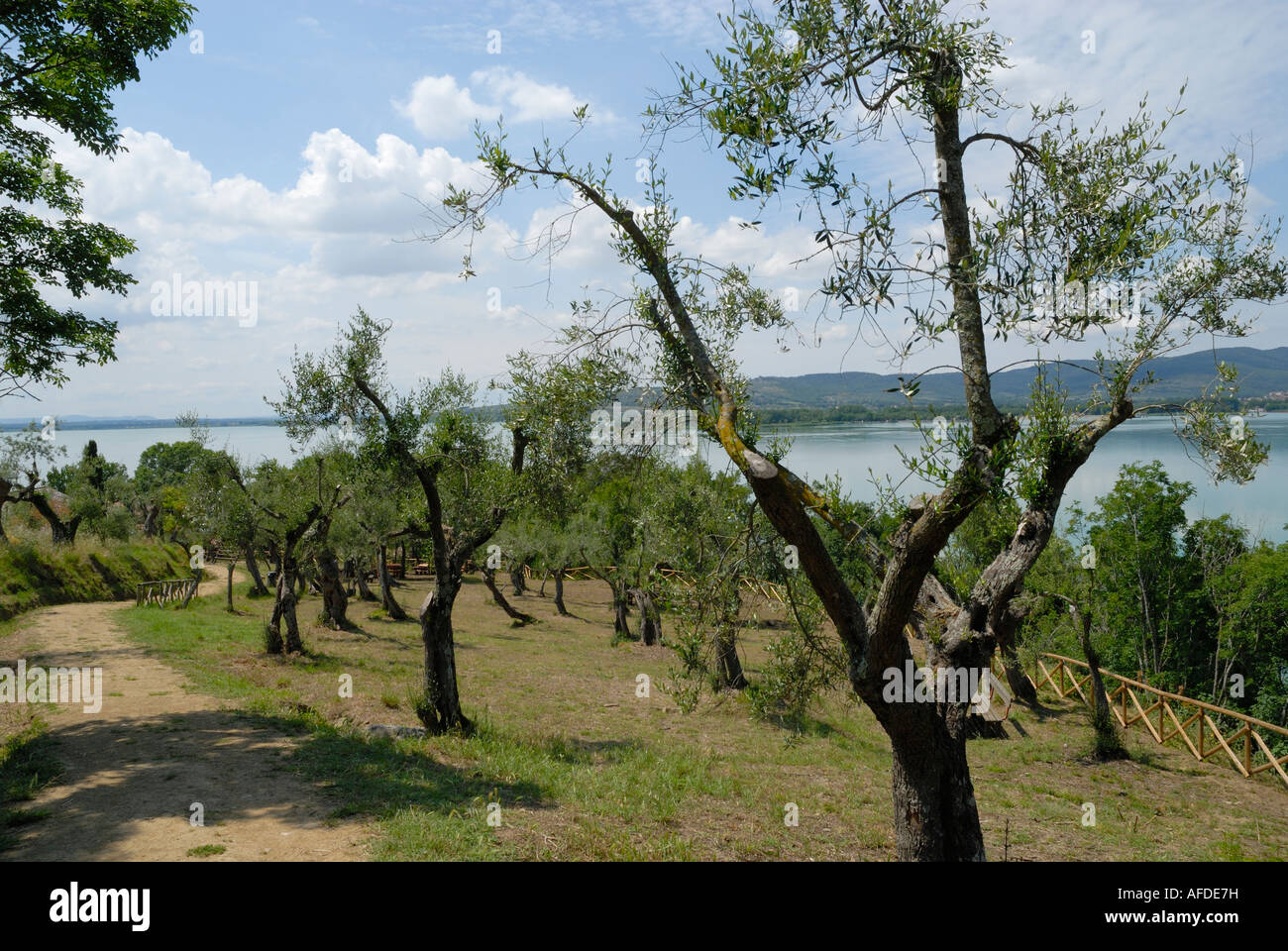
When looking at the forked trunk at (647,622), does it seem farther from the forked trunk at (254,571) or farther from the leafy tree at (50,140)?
the leafy tree at (50,140)

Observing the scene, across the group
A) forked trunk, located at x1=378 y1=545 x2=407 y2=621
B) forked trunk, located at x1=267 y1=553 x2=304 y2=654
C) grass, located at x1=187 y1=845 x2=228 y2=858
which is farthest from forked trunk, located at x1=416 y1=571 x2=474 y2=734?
forked trunk, located at x1=378 y1=545 x2=407 y2=621

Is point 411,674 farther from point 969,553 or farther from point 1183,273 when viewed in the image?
point 969,553

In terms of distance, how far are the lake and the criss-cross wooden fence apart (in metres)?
7.03

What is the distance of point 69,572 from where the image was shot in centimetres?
3238

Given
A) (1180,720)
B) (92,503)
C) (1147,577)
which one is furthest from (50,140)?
(1147,577)

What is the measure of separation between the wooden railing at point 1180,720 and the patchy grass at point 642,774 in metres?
0.69

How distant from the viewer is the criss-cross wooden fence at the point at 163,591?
3344 cm

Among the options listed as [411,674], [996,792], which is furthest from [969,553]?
[411,674]

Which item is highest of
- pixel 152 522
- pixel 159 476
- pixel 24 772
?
pixel 159 476

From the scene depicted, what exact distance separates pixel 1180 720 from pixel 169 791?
3010 centimetres

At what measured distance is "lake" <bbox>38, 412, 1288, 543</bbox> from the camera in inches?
278

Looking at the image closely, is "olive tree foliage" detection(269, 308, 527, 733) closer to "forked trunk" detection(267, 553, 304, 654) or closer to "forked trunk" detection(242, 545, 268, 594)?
"forked trunk" detection(267, 553, 304, 654)

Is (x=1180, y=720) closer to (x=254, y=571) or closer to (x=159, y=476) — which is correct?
(x=254, y=571)
